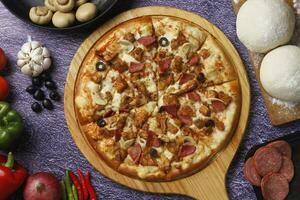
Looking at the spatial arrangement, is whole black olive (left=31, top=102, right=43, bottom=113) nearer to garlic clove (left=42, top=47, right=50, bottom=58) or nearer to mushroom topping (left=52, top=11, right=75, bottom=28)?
garlic clove (left=42, top=47, right=50, bottom=58)

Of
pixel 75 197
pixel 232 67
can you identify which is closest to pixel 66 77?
pixel 75 197

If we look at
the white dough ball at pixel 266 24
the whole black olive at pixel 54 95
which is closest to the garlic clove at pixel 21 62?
the whole black olive at pixel 54 95

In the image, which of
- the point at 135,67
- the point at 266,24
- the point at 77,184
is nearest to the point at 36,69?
the point at 135,67

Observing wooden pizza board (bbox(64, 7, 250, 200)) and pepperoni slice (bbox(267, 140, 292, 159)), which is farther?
wooden pizza board (bbox(64, 7, 250, 200))

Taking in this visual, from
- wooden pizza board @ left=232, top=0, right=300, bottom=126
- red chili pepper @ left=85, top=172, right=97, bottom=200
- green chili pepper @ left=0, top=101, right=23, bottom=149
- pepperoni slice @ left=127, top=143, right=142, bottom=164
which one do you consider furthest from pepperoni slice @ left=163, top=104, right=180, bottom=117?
green chili pepper @ left=0, top=101, right=23, bottom=149

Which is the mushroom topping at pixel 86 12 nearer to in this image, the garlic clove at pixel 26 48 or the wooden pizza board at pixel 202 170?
the wooden pizza board at pixel 202 170

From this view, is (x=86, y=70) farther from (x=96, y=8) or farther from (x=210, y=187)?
(x=210, y=187)
